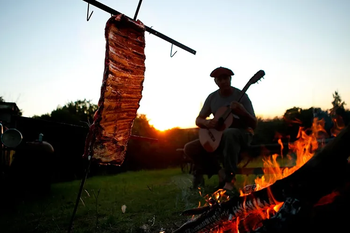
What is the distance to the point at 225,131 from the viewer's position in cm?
487

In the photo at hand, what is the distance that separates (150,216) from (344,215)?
2.69 meters

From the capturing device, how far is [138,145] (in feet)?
56.0

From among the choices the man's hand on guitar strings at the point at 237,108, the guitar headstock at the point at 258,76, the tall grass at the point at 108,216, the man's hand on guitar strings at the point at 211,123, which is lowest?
the tall grass at the point at 108,216

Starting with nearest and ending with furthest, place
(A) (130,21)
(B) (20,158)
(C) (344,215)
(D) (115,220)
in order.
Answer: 1. (C) (344,215)
2. (A) (130,21)
3. (D) (115,220)
4. (B) (20,158)

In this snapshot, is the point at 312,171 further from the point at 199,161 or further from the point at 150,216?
the point at 199,161

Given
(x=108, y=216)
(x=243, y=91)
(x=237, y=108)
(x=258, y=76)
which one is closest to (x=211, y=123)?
(x=237, y=108)

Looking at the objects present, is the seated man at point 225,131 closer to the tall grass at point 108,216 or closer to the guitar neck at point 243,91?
the guitar neck at point 243,91

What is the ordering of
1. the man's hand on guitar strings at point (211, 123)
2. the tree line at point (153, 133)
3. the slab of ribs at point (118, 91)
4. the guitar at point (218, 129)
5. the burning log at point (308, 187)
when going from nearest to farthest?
1. the burning log at point (308, 187)
2. the slab of ribs at point (118, 91)
3. the guitar at point (218, 129)
4. the man's hand on guitar strings at point (211, 123)
5. the tree line at point (153, 133)

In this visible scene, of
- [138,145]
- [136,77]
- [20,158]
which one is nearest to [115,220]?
[136,77]

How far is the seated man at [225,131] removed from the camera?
15.8 feet

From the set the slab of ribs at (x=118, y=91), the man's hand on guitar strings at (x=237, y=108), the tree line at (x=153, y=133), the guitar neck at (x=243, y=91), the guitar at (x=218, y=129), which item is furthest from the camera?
the tree line at (x=153, y=133)

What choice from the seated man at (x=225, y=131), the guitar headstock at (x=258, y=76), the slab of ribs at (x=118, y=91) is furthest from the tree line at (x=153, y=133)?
the slab of ribs at (x=118, y=91)

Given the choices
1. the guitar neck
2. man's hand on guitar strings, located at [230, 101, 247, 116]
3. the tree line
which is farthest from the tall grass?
the tree line

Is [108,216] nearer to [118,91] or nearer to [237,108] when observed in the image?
[118,91]
